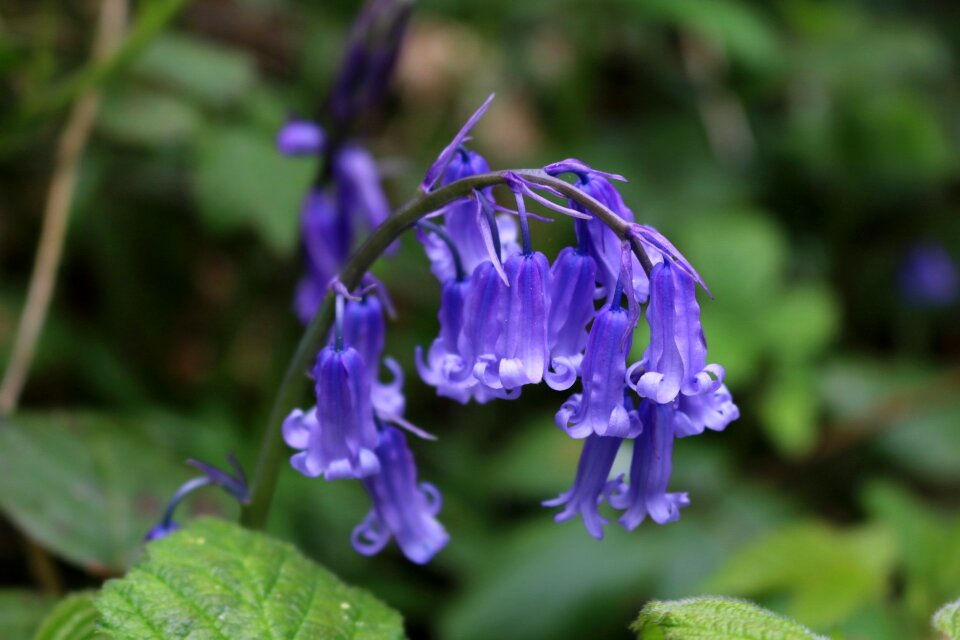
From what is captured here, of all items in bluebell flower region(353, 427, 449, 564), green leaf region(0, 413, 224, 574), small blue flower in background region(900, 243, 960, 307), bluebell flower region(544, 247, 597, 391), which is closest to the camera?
bluebell flower region(544, 247, 597, 391)

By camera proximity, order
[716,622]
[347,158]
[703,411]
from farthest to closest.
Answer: [347,158]
[703,411]
[716,622]

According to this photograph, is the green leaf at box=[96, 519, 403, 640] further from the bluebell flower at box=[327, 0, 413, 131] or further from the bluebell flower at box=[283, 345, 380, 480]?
the bluebell flower at box=[327, 0, 413, 131]

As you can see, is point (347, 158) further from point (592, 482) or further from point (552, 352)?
point (592, 482)

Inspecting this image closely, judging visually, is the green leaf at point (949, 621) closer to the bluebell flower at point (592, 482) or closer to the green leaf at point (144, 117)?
the bluebell flower at point (592, 482)

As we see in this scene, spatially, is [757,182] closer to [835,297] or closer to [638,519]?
[835,297]

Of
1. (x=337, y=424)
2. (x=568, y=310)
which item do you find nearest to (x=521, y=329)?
(x=568, y=310)

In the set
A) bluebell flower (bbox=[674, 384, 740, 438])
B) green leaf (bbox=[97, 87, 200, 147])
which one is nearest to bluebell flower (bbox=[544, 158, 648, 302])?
bluebell flower (bbox=[674, 384, 740, 438])

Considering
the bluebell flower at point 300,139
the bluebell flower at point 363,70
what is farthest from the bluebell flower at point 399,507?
the bluebell flower at point 363,70
